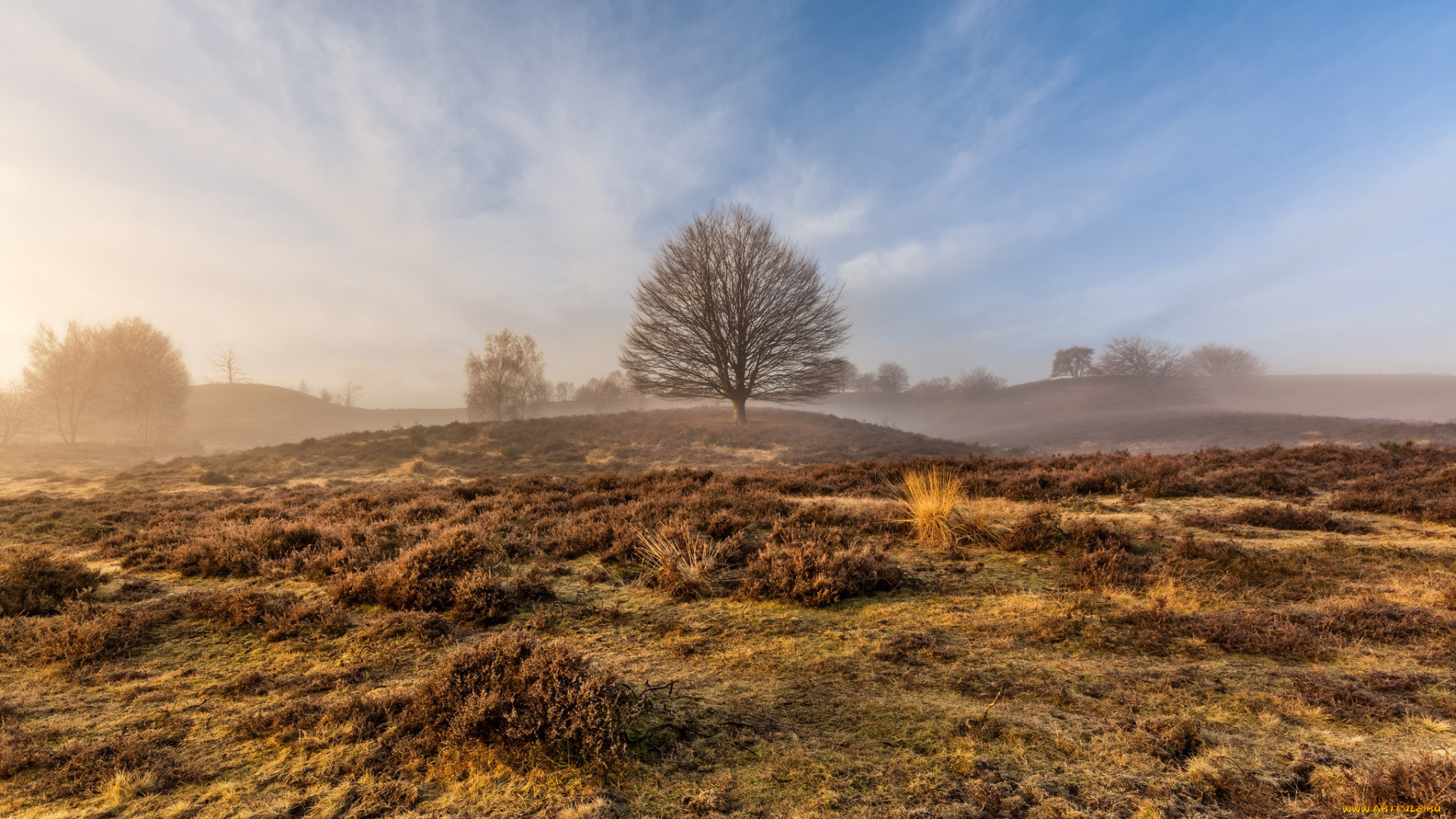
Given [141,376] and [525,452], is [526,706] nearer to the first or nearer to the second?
[525,452]

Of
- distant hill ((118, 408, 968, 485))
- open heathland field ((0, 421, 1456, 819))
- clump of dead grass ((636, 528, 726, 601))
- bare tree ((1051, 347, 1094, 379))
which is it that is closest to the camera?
open heathland field ((0, 421, 1456, 819))

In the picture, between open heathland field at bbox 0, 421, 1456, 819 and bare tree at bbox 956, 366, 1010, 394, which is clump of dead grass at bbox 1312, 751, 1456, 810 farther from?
bare tree at bbox 956, 366, 1010, 394

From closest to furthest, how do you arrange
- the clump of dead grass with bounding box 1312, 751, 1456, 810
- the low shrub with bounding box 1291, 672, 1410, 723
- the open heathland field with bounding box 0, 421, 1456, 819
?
the clump of dead grass with bounding box 1312, 751, 1456, 810 → the open heathland field with bounding box 0, 421, 1456, 819 → the low shrub with bounding box 1291, 672, 1410, 723

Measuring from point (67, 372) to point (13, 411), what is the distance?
3611mm

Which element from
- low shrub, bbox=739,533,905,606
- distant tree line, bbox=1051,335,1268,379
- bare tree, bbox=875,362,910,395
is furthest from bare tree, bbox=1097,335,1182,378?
low shrub, bbox=739,533,905,606

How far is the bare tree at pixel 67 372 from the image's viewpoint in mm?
33500

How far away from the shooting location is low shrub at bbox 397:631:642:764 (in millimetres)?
2300

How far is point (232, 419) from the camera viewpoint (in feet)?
193

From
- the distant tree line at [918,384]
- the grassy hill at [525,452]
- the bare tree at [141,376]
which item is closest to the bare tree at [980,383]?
the distant tree line at [918,384]

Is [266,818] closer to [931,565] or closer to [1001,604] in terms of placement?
[1001,604]

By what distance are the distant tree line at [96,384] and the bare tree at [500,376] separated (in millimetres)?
20711

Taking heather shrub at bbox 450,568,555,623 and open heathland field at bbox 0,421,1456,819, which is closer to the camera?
open heathland field at bbox 0,421,1456,819

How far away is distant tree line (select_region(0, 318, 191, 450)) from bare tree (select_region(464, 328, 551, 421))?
20.7 m

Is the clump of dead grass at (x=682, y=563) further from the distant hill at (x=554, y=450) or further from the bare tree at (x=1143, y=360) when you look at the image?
the bare tree at (x=1143, y=360)
